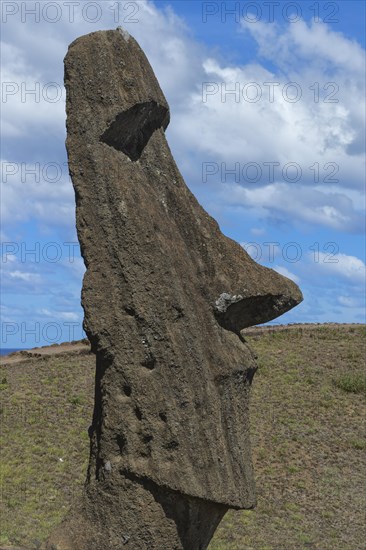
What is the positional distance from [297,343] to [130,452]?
77.2 ft

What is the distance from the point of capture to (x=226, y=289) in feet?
28.1

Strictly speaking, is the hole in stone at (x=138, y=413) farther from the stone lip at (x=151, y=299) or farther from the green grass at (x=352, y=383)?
the green grass at (x=352, y=383)

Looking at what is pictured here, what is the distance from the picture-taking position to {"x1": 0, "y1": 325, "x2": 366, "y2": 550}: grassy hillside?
1900cm

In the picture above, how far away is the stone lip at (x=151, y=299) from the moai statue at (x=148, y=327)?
0.01 meters

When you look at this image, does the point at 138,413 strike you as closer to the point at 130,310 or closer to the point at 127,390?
the point at 127,390

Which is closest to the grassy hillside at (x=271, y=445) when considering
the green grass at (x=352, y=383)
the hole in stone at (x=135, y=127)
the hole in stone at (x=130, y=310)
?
the green grass at (x=352, y=383)

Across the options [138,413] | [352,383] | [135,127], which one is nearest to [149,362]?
[138,413]

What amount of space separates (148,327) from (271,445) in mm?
15796

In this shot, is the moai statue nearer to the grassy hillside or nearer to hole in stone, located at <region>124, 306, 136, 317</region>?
hole in stone, located at <region>124, 306, 136, 317</region>

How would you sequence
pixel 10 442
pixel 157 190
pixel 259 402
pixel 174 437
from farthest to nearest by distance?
1. pixel 259 402
2. pixel 10 442
3. pixel 157 190
4. pixel 174 437

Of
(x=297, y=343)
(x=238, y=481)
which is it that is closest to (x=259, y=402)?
(x=297, y=343)

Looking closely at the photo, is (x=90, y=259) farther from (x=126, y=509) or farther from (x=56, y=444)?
(x=56, y=444)

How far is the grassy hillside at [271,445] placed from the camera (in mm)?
19000

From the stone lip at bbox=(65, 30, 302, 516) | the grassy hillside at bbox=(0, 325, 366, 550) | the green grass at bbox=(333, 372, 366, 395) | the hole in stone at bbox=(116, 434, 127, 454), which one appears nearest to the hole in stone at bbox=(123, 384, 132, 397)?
the stone lip at bbox=(65, 30, 302, 516)
